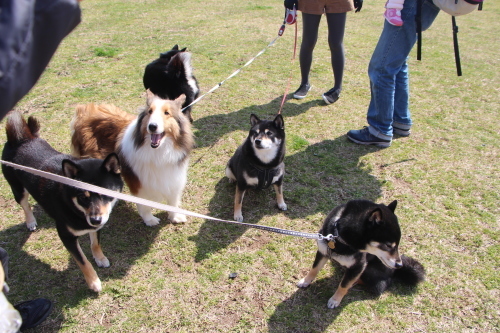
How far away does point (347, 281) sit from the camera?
258 centimetres

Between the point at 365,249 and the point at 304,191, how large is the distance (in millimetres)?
1523

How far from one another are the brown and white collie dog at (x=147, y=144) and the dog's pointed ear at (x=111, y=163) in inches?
19.9

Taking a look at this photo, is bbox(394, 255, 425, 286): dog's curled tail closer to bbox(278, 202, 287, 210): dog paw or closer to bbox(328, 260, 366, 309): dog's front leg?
bbox(328, 260, 366, 309): dog's front leg

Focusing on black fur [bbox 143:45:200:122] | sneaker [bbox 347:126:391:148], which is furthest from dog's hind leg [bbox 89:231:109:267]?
sneaker [bbox 347:126:391:148]

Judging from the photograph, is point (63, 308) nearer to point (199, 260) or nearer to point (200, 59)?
point (199, 260)

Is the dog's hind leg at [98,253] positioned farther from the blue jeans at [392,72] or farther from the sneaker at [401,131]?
the sneaker at [401,131]

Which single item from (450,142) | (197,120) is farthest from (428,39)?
(197,120)

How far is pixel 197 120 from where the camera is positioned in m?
5.39

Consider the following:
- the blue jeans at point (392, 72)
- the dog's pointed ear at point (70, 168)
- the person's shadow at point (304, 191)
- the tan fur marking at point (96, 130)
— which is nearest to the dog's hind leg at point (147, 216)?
the person's shadow at point (304, 191)

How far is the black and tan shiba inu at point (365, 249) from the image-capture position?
93.6 inches

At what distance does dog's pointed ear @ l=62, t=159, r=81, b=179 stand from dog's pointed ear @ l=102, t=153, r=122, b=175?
0.61ft

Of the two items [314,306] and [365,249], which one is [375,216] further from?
[314,306]

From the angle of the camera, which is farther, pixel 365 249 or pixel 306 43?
pixel 306 43

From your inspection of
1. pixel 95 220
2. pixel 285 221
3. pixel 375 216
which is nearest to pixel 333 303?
pixel 375 216
